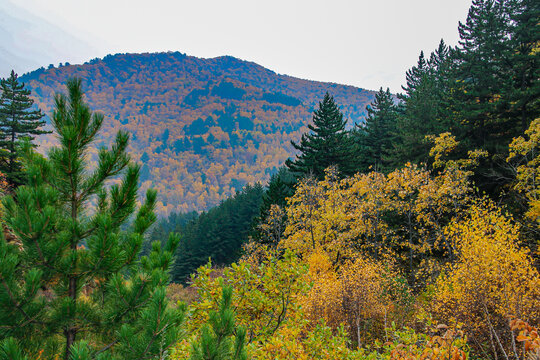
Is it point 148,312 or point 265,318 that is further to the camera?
point 265,318

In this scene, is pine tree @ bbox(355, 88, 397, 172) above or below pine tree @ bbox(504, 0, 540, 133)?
below

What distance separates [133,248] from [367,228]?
1656 centimetres

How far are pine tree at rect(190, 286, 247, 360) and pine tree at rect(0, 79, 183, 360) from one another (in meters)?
0.38

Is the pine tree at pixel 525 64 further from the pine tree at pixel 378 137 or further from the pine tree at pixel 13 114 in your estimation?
the pine tree at pixel 13 114

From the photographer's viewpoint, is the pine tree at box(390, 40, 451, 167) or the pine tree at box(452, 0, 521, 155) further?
the pine tree at box(390, 40, 451, 167)

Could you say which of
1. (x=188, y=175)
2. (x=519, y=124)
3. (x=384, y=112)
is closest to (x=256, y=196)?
(x=384, y=112)

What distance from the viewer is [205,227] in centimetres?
5203

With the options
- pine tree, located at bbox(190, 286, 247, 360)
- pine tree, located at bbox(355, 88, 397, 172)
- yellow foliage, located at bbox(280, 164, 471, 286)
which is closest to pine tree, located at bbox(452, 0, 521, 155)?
yellow foliage, located at bbox(280, 164, 471, 286)

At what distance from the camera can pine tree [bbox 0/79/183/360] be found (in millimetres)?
3076

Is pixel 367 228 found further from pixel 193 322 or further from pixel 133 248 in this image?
pixel 133 248

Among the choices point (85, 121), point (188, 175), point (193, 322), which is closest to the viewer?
point (85, 121)

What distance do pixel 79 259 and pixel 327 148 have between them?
27.5 meters

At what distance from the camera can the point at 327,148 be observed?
2939 cm

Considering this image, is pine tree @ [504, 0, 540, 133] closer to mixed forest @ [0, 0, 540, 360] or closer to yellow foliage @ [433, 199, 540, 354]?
mixed forest @ [0, 0, 540, 360]
